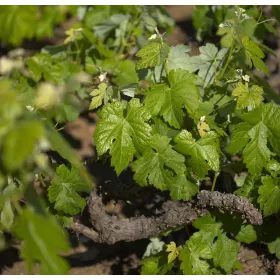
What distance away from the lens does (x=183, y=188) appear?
2691 mm

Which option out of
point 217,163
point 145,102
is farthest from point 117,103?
point 217,163

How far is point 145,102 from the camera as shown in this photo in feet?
8.66

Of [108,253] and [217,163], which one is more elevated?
[217,163]

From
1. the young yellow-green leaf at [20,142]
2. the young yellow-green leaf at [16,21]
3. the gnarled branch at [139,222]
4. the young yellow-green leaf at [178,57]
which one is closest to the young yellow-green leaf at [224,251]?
the gnarled branch at [139,222]

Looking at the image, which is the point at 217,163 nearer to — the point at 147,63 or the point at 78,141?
the point at 147,63

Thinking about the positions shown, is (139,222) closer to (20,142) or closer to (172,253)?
(172,253)

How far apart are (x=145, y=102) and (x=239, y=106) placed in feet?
→ 1.60

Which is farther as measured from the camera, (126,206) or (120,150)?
(126,206)

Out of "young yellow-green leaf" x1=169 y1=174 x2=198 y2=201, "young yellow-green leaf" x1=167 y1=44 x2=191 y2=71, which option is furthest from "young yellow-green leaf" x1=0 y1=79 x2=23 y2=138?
"young yellow-green leaf" x1=167 y1=44 x2=191 y2=71

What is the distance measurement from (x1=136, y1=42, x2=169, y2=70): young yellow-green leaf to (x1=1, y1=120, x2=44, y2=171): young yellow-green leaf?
1.32 meters

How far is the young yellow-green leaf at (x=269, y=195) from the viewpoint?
8.84 feet

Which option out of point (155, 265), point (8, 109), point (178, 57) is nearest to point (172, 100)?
point (178, 57)

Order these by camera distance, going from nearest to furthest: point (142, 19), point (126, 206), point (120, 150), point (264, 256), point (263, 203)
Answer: point (120, 150) < point (263, 203) < point (264, 256) < point (126, 206) < point (142, 19)

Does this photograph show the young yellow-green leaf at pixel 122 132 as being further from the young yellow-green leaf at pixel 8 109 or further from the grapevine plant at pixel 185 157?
the young yellow-green leaf at pixel 8 109
